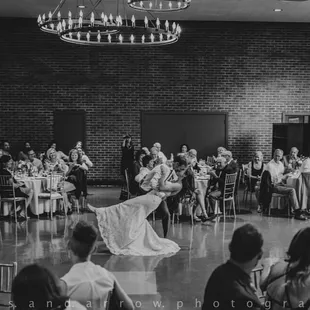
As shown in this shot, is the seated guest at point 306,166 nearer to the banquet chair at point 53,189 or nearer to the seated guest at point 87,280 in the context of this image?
the banquet chair at point 53,189

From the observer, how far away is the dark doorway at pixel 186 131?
14625 mm

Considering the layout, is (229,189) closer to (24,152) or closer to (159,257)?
(159,257)

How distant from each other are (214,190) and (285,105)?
18.6ft

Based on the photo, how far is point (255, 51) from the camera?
14508mm

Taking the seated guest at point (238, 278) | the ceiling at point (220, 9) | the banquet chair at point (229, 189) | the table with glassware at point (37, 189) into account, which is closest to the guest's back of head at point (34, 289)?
the seated guest at point (238, 278)

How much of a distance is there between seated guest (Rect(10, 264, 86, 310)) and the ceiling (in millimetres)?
10901

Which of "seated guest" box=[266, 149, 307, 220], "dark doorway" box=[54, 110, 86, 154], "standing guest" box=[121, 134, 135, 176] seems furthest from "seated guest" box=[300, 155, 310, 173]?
"dark doorway" box=[54, 110, 86, 154]

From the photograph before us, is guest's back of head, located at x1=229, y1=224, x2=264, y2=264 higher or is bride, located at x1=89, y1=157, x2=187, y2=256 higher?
guest's back of head, located at x1=229, y1=224, x2=264, y2=264

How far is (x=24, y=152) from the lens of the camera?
14.0 metres

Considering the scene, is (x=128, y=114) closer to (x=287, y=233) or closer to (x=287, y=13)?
(x=287, y=13)

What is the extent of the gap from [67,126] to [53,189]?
187 inches

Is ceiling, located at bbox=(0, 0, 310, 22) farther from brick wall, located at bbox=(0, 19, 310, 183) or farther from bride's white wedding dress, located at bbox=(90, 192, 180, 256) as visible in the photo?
bride's white wedding dress, located at bbox=(90, 192, 180, 256)

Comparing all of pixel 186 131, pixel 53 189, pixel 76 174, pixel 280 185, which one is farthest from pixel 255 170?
pixel 53 189

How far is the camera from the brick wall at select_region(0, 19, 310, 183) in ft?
46.8
